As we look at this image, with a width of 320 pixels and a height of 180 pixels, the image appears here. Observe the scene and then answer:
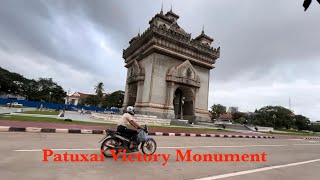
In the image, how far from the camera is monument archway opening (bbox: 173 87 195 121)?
113ft

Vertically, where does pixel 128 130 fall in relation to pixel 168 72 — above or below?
below

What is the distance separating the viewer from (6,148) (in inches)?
253

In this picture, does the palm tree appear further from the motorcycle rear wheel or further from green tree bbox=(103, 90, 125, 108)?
the motorcycle rear wheel

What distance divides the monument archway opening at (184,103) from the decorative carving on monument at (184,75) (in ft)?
5.05

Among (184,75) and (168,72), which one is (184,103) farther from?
(168,72)

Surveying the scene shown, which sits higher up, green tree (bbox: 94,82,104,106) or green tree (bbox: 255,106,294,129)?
green tree (bbox: 94,82,104,106)

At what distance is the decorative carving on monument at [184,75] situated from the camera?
31.2 meters

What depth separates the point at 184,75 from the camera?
3259cm

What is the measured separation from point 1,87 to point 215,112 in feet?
218

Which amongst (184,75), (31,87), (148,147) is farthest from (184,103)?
(31,87)

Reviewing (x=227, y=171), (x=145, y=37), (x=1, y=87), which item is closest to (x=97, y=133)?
(x=227, y=171)

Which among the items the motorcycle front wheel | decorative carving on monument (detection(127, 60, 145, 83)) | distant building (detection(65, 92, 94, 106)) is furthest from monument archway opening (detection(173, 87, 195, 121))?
distant building (detection(65, 92, 94, 106))

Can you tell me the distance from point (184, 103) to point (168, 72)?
6950mm

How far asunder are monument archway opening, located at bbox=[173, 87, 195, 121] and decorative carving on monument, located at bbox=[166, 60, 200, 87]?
1.54 meters
